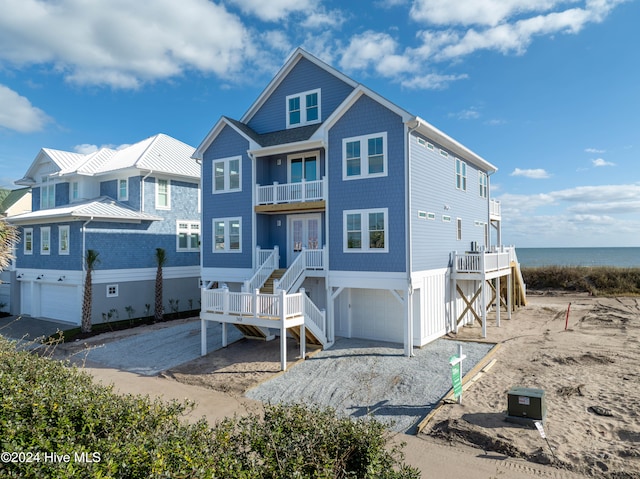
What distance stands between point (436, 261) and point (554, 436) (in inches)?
372

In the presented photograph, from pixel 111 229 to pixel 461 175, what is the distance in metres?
19.6

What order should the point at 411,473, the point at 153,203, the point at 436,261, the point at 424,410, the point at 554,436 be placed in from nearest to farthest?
1. the point at 411,473
2. the point at 554,436
3. the point at 424,410
4. the point at 436,261
5. the point at 153,203

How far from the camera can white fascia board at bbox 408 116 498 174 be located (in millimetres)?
15730

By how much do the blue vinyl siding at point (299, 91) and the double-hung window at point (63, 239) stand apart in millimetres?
12291

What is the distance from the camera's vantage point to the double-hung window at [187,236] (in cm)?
2803

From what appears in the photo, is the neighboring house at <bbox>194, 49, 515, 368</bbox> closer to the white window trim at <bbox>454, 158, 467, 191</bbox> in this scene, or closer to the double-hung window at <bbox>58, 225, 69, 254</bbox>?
the white window trim at <bbox>454, 158, 467, 191</bbox>

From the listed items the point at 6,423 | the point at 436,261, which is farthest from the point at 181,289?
the point at 6,423

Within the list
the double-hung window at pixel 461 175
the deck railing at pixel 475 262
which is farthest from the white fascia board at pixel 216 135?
the deck railing at pixel 475 262

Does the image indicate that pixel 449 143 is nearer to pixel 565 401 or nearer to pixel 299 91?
pixel 299 91

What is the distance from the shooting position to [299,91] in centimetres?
2031

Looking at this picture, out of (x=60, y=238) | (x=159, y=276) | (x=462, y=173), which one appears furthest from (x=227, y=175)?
(x=462, y=173)

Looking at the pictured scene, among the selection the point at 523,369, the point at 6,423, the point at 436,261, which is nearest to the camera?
the point at 6,423

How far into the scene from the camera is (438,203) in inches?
728

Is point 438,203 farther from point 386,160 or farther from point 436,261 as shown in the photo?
point 386,160
